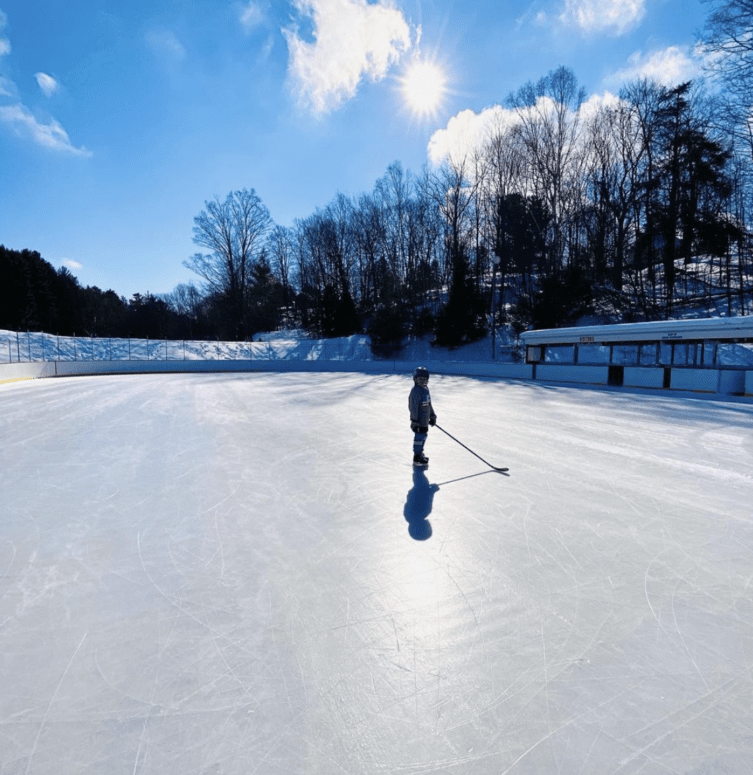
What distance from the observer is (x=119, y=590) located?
264 centimetres

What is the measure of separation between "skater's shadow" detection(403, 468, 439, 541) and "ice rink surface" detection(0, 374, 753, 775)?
0.12 ft

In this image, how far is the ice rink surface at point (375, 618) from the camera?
1611mm

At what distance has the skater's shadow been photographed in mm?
3438

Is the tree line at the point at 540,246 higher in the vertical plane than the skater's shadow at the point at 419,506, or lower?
higher

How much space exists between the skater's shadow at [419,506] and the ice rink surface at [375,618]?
0.04 m

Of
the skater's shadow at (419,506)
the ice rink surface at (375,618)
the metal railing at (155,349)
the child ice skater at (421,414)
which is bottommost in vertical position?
the ice rink surface at (375,618)

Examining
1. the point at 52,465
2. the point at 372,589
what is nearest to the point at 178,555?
the point at 372,589

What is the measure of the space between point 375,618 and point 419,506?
170 centimetres

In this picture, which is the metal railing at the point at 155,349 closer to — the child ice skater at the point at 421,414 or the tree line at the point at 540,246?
the tree line at the point at 540,246

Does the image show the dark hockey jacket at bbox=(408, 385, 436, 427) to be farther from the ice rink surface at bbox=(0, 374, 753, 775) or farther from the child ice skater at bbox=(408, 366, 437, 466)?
the ice rink surface at bbox=(0, 374, 753, 775)

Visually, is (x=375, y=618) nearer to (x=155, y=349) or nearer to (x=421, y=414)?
(x=421, y=414)

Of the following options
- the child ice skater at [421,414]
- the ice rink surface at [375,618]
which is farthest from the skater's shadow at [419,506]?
the child ice skater at [421,414]

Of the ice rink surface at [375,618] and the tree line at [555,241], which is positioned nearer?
the ice rink surface at [375,618]

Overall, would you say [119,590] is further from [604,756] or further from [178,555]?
[604,756]
